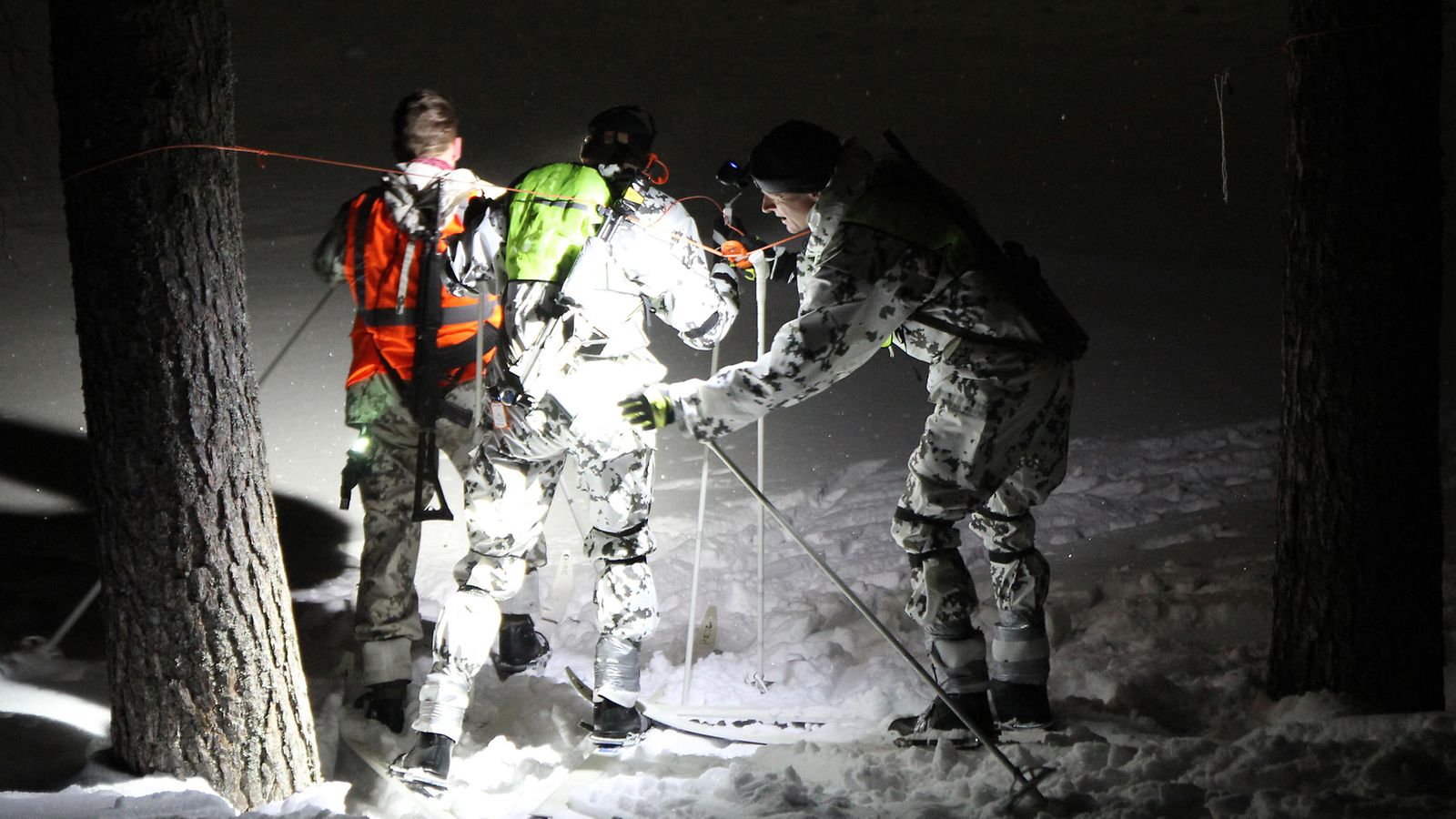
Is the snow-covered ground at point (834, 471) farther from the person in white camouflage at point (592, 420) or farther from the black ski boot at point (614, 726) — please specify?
the person in white camouflage at point (592, 420)

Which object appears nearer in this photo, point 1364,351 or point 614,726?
point 1364,351

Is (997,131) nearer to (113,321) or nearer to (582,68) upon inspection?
(582,68)

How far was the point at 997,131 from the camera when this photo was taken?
50.8ft

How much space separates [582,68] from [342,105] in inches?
150

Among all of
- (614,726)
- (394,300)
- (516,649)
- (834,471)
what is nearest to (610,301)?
(394,300)

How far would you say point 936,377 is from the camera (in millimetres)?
4285

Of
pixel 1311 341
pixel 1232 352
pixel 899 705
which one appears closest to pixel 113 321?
pixel 899 705

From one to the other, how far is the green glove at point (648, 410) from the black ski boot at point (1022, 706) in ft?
5.04

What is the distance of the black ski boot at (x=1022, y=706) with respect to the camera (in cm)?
432

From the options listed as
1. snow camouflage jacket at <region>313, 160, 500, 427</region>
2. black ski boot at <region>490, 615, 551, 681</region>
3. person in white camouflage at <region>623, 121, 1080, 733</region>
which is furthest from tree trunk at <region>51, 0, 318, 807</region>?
black ski boot at <region>490, 615, 551, 681</region>

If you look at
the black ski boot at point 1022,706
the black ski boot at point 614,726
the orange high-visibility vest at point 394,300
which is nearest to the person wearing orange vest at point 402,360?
the orange high-visibility vest at point 394,300

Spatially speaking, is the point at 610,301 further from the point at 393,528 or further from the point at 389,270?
the point at 393,528

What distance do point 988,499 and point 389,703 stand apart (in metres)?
2.42

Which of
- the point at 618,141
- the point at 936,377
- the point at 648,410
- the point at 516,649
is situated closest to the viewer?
the point at 648,410
